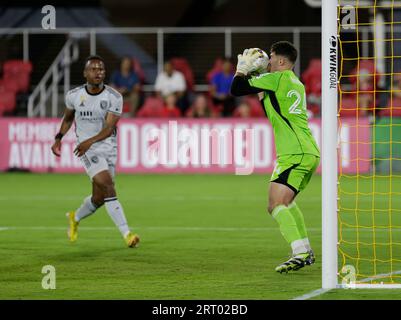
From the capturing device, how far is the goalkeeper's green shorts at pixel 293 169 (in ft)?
33.2

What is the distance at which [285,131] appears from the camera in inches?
401

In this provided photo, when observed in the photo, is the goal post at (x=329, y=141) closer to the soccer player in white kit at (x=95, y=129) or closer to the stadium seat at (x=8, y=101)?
the soccer player in white kit at (x=95, y=129)

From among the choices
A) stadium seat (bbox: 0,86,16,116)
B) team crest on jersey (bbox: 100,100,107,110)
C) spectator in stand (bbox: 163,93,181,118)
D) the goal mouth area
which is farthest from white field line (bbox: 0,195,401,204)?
the goal mouth area

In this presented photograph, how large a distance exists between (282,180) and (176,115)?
563 inches

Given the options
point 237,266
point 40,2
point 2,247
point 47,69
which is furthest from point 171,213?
point 40,2

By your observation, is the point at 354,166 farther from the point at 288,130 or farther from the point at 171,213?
the point at 288,130

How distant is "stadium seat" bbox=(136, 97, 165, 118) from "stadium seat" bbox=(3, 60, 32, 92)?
313 cm

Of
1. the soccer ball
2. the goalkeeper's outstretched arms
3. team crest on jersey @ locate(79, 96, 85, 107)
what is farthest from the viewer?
team crest on jersey @ locate(79, 96, 85, 107)

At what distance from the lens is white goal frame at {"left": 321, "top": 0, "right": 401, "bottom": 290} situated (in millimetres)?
9000

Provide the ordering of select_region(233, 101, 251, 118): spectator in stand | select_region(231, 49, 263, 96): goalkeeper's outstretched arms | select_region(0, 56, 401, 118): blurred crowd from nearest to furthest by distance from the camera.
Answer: select_region(231, 49, 263, 96): goalkeeper's outstretched arms < select_region(233, 101, 251, 118): spectator in stand < select_region(0, 56, 401, 118): blurred crowd

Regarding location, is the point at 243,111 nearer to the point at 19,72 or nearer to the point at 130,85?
the point at 130,85

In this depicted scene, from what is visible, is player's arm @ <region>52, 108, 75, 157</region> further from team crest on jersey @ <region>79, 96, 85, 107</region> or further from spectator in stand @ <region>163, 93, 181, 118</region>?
spectator in stand @ <region>163, 93, 181, 118</region>

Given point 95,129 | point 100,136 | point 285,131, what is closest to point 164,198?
point 95,129

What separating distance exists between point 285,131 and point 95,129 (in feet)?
10.7
